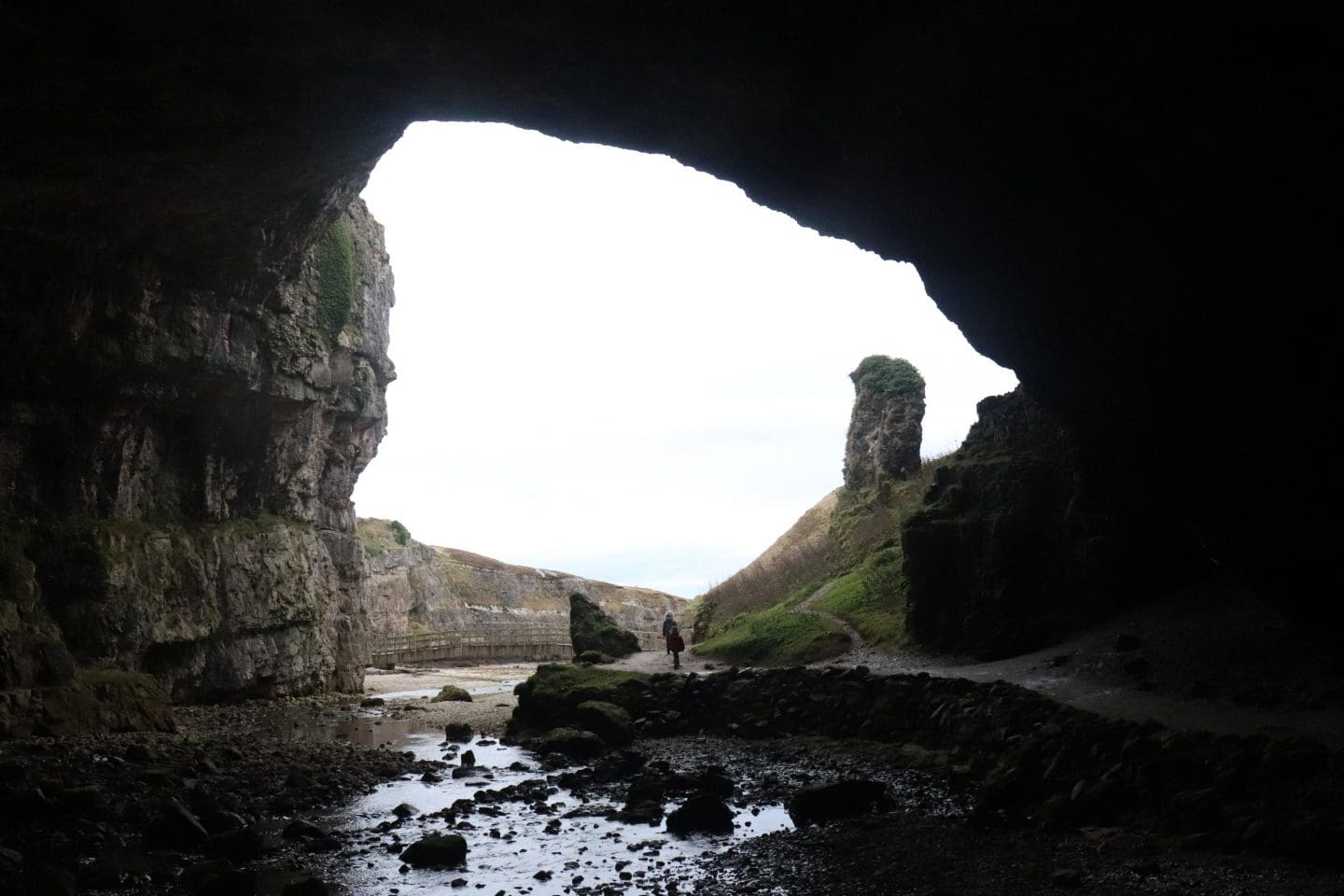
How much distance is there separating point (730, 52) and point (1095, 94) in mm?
3338

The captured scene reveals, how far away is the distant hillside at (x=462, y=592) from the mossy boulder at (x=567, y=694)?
29319 millimetres

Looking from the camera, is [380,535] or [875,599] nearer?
[875,599]

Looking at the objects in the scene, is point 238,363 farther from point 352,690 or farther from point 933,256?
point 933,256

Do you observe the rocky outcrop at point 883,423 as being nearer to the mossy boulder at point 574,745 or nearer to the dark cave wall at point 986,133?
the mossy boulder at point 574,745

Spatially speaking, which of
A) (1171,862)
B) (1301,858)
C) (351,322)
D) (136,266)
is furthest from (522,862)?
(351,322)

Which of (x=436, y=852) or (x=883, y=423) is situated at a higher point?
A: (x=883, y=423)

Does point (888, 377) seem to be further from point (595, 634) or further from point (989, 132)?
point (989, 132)

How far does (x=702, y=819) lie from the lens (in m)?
10.3

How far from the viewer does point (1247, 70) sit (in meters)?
6.35

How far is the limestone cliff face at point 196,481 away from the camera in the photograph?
19.0 metres

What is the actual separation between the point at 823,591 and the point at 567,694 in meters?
11.2

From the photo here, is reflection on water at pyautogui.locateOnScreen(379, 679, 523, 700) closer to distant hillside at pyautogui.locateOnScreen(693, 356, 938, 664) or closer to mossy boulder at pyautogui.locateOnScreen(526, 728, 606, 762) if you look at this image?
distant hillside at pyautogui.locateOnScreen(693, 356, 938, 664)

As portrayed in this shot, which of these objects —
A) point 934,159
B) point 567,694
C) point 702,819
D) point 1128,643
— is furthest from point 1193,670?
point 567,694

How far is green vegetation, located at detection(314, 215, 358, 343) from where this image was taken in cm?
2973
